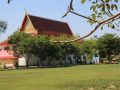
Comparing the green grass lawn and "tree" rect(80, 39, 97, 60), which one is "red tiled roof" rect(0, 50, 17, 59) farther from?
the green grass lawn

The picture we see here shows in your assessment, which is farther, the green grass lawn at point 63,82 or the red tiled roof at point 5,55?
the red tiled roof at point 5,55

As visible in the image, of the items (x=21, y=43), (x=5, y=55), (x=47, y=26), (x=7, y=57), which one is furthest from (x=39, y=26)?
(x=21, y=43)

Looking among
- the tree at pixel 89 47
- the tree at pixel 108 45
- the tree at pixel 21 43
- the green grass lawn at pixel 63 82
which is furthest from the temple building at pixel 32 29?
the green grass lawn at pixel 63 82

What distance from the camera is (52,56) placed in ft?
251

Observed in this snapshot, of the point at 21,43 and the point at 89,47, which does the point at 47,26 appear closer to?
the point at 89,47

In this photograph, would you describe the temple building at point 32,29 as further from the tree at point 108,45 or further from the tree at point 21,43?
the tree at point 108,45

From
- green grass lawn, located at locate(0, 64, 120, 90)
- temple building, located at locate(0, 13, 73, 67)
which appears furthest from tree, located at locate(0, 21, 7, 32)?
green grass lawn, located at locate(0, 64, 120, 90)

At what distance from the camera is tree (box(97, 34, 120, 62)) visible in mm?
93312

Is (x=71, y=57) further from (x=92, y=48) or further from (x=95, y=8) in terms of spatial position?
(x=95, y=8)

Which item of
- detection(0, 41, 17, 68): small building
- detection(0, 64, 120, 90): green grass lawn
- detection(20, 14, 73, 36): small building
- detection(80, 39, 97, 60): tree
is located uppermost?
detection(20, 14, 73, 36): small building

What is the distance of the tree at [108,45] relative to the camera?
306 feet

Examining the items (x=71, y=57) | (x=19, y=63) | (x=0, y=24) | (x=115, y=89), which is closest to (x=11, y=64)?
(x=19, y=63)

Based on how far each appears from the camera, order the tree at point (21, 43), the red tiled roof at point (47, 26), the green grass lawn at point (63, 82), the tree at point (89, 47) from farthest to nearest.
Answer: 1. the tree at point (89, 47)
2. the red tiled roof at point (47, 26)
3. the tree at point (21, 43)
4. the green grass lawn at point (63, 82)

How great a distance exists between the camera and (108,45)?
94750mm
